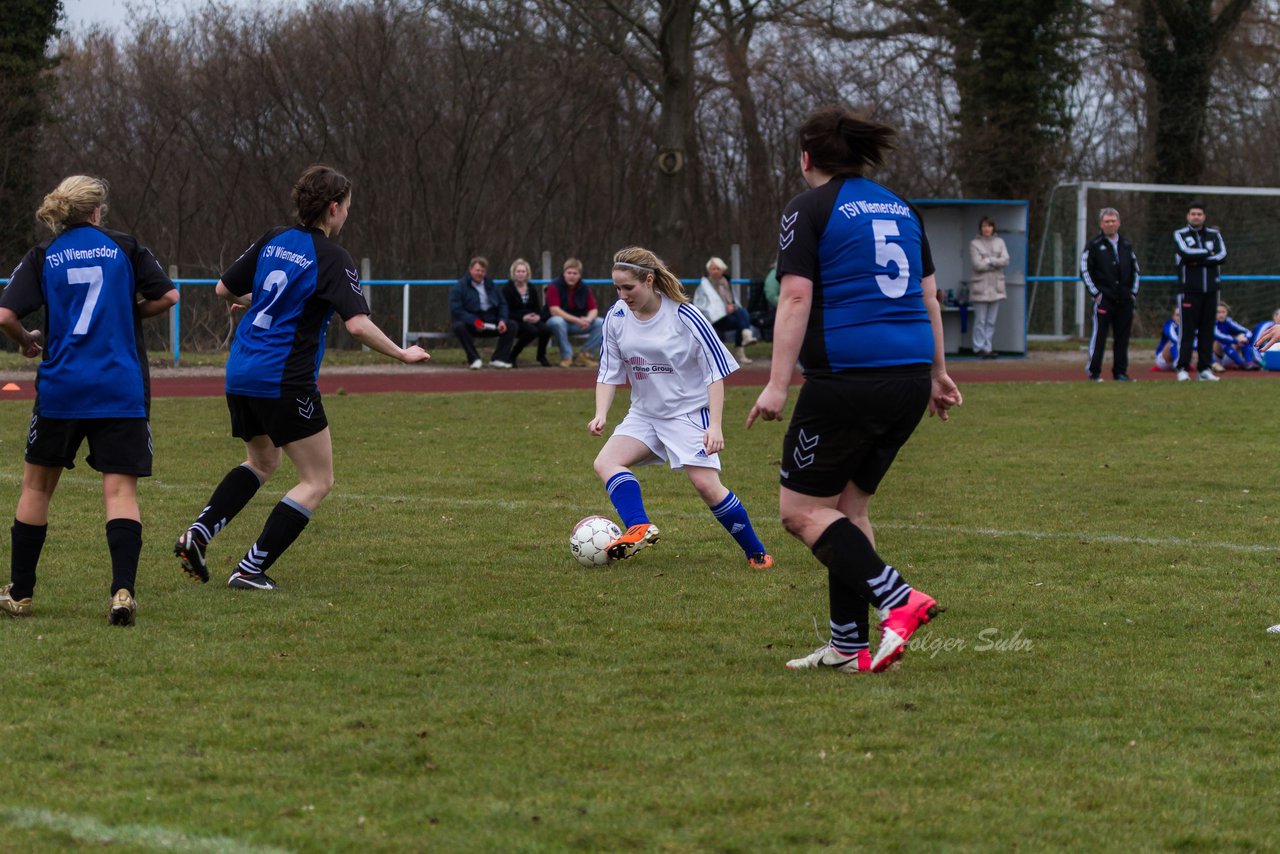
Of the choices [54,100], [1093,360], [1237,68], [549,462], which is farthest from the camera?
[1237,68]

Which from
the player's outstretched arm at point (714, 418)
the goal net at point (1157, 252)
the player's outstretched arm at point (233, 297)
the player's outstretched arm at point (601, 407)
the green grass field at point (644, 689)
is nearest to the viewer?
the green grass field at point (644, 689)

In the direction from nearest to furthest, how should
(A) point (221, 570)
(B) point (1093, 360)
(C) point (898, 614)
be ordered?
(C) point (898, 614) → (A) point (221, 570) → (B) point (1093, 360)

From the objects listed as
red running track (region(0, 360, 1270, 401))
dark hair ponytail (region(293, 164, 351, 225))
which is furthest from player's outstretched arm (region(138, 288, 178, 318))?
red running track (region(0, 360, 1270, 401))

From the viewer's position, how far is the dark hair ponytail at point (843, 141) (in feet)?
15.9

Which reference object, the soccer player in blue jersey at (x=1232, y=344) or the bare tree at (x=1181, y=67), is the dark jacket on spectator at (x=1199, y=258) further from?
the bare tree at (x=1181, y=67)

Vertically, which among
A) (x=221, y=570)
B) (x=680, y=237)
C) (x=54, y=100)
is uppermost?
(x=54, y=100)

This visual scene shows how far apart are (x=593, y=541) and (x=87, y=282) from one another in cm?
249

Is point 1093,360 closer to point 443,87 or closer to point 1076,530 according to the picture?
point 1076,530

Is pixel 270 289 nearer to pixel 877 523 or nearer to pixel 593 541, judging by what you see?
pixel 593 541

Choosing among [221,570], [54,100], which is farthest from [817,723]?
[54,100]

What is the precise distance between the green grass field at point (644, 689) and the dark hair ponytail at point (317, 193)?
1.55 metres

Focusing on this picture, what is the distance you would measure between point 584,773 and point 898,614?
1.37 metres

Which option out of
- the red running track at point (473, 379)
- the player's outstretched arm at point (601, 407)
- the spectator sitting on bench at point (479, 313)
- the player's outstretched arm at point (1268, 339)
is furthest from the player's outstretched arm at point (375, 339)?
the spectator sitting on bench at point (479, 313)

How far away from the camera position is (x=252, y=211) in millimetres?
26641
